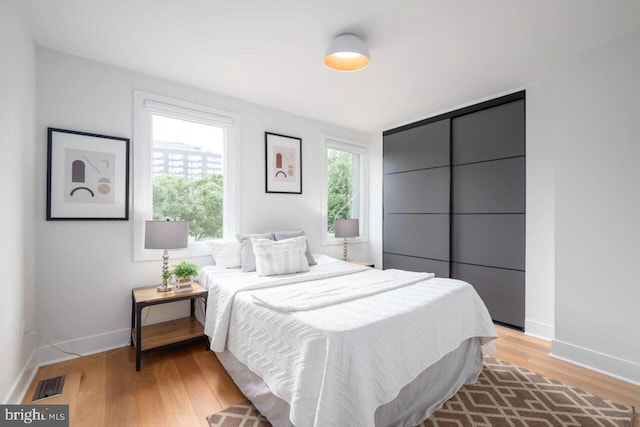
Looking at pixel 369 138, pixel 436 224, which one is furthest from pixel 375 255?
pixel 369 138

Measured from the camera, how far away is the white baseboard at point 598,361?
7.09 feet

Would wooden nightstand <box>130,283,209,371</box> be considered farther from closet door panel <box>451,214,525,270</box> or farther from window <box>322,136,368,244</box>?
closet door panel <box>451,214,525,270</box>

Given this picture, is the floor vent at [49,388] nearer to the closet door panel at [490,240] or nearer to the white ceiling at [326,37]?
the white ceiling at [326,37]

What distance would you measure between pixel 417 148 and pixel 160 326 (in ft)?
12.2

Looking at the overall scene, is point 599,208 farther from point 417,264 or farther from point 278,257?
point 278,257

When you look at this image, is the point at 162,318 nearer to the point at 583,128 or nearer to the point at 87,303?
the point at 87,303

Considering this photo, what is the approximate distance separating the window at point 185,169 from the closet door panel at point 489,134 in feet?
9.00

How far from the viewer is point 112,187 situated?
258cm

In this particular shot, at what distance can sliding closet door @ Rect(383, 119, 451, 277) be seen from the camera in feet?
12.3

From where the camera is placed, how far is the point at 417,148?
13.3ft

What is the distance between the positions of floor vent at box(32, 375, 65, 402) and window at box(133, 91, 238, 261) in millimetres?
1018

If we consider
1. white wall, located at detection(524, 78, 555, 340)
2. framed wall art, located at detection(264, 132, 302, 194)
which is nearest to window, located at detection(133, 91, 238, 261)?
framed wall art, located at detection(264, 132, 302, 194)

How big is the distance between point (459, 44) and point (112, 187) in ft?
10.4

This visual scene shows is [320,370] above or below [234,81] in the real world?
below
